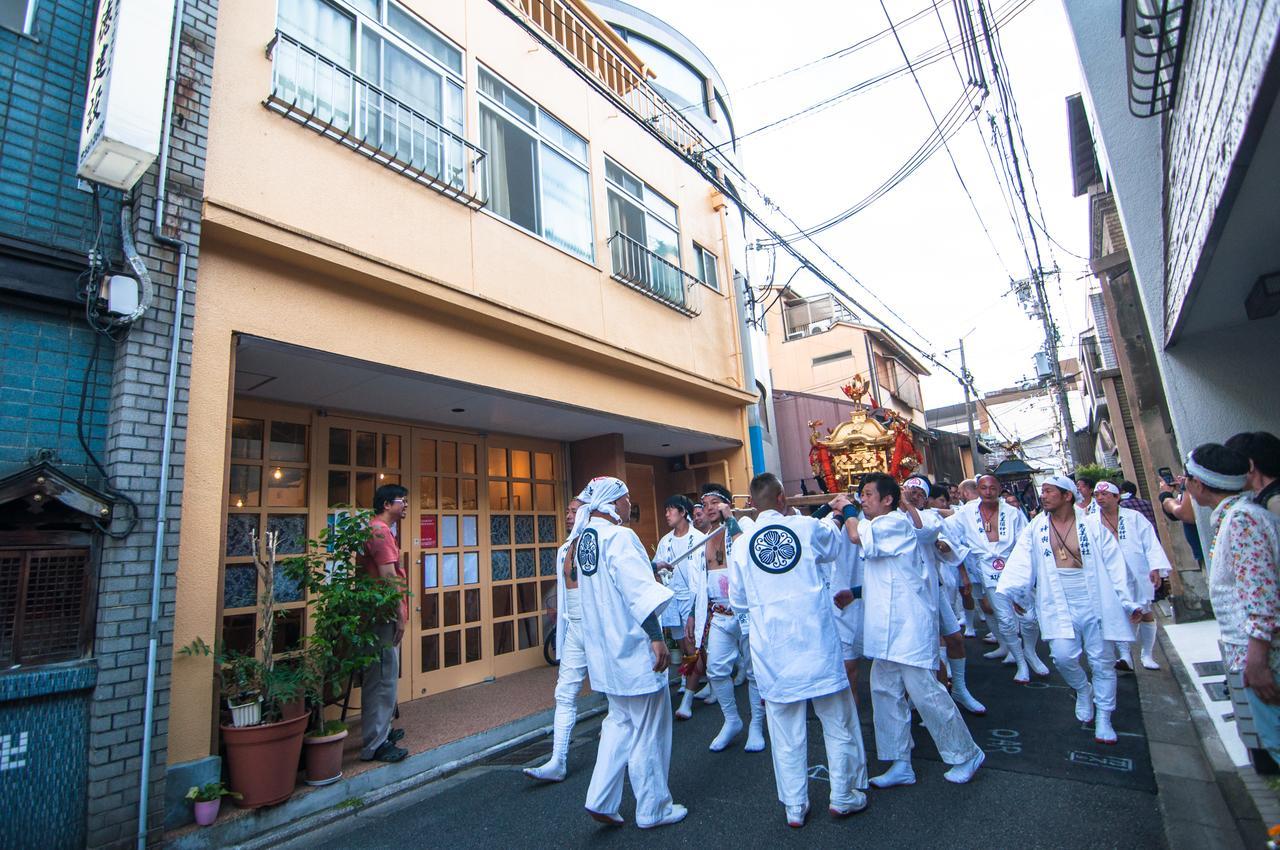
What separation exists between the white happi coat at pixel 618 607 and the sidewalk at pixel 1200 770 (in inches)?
107

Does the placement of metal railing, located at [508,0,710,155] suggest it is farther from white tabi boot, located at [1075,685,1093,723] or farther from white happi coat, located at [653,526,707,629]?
white tabi boot, located at [1075,685,1093,723]

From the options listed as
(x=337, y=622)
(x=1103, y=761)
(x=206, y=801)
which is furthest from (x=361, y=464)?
(x=1103, y=761)

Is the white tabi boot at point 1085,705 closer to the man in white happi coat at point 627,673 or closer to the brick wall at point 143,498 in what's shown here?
the man in white happi coat at point 627,673

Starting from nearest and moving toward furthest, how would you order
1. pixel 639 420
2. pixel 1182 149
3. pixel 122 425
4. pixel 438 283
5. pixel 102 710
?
pixel 1182 149, pixel 102 710, pixel 122 425, pixel 438 283, pixel 639 420

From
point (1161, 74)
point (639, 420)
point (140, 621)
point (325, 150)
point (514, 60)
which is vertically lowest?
point (140, 621)

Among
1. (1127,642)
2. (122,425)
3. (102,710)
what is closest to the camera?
(102,710)

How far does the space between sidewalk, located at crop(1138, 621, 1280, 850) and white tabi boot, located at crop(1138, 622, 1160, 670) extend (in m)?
0.20

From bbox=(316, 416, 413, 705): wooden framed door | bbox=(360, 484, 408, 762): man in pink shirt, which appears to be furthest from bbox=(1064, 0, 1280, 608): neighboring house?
bbox=(316, 416, 413, 705): wooden framed door

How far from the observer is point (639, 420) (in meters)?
9.41

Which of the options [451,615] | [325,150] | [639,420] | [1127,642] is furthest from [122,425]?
[1127,642]

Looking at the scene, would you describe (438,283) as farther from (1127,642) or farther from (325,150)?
(1127,642)

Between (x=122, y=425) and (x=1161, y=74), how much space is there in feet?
21.6

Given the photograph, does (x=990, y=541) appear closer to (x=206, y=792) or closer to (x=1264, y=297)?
(x=1264, y=297)

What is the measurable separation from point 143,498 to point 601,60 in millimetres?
9390
